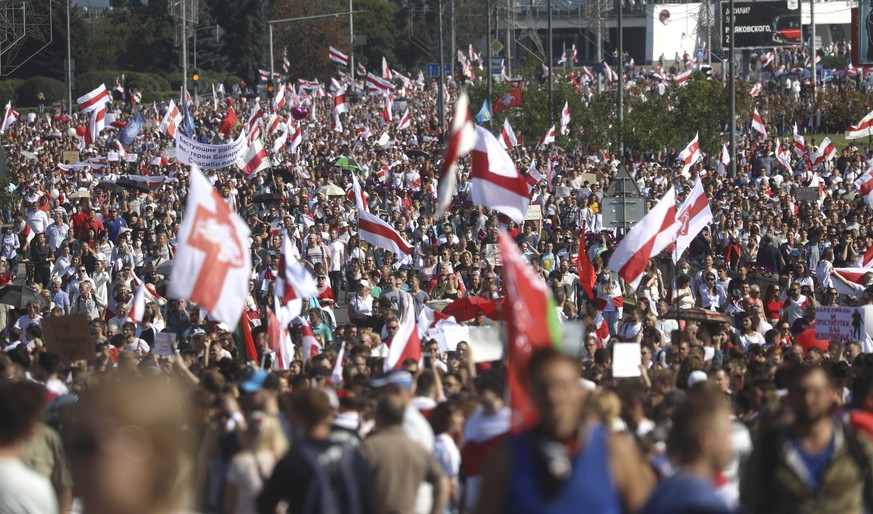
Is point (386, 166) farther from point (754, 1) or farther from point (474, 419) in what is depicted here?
point (474, 419)

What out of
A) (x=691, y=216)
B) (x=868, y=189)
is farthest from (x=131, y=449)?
(x=868, y=189)

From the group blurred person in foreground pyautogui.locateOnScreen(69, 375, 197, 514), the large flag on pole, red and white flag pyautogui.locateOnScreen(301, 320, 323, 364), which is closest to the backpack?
the large flag on pole

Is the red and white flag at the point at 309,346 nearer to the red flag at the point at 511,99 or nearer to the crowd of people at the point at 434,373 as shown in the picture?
the crowd of people at the point at 434,373

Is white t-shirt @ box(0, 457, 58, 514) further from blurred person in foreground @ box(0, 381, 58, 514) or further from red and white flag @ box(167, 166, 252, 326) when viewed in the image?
red and white flag @ box(167, 166, 252, 326)

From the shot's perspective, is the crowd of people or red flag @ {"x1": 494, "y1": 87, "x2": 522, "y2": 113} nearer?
the crowd of people

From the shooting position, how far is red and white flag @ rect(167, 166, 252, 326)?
966 cm

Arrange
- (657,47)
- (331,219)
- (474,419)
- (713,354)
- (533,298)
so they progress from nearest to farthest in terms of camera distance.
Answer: (533,298) < (474,419) < (713,354) < (331,219) < (657,47)

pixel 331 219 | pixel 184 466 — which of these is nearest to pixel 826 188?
pixel 331 219

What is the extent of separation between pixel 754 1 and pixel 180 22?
18.2 meters

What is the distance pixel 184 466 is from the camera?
10.2 feet

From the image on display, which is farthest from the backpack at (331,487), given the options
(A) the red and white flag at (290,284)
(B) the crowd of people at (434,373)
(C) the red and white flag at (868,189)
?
(C) the red and white flag at (868,189)

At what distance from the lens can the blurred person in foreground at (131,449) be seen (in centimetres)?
297

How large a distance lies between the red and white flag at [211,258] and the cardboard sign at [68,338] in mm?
3521

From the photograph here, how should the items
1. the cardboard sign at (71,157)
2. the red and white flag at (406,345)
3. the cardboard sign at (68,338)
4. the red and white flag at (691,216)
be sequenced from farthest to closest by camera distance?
the cardboard sign at (71,157)
the red and white flag at (691,216)
the cardboard sign at (68,338)
the red and white flag at (406,345)
